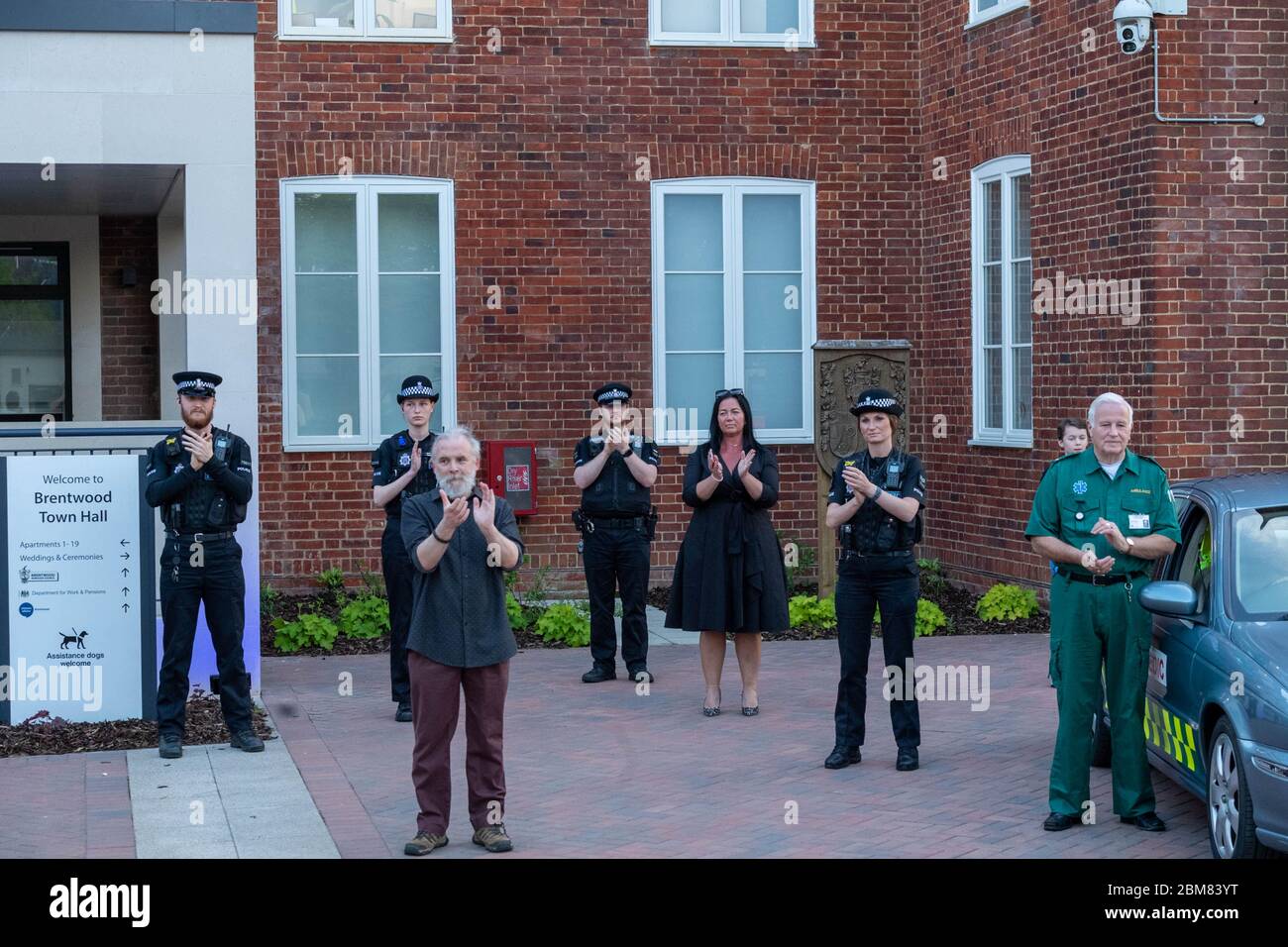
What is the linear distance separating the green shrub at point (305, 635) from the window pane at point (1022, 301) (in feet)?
20.7

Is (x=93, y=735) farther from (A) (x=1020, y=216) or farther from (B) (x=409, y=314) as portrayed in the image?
(A) (x=1020, y=216)

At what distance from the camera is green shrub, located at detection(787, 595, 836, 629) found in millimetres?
13922

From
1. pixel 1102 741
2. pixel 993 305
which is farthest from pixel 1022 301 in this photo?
pixel 1102 741

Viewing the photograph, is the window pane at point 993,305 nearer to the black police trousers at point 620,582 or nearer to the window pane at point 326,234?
the black police trousers at point 620,582

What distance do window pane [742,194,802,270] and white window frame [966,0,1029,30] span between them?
2247 mm

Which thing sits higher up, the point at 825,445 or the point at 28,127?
the point at 28,127

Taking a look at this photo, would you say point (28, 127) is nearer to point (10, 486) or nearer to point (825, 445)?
point (10, 486)

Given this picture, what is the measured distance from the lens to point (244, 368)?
1126 centimetres

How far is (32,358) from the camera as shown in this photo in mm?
16516

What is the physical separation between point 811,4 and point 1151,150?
4.52m

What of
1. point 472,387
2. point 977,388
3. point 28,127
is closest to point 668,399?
point 472,387

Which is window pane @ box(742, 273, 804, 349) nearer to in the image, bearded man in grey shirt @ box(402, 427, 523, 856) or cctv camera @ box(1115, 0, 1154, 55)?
cctv camera @ box(1115, 0, 1154, 55)

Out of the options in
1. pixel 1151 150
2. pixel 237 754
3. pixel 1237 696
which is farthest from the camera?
pixel 1151 150

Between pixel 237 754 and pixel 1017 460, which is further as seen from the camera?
pixel 1017 460
